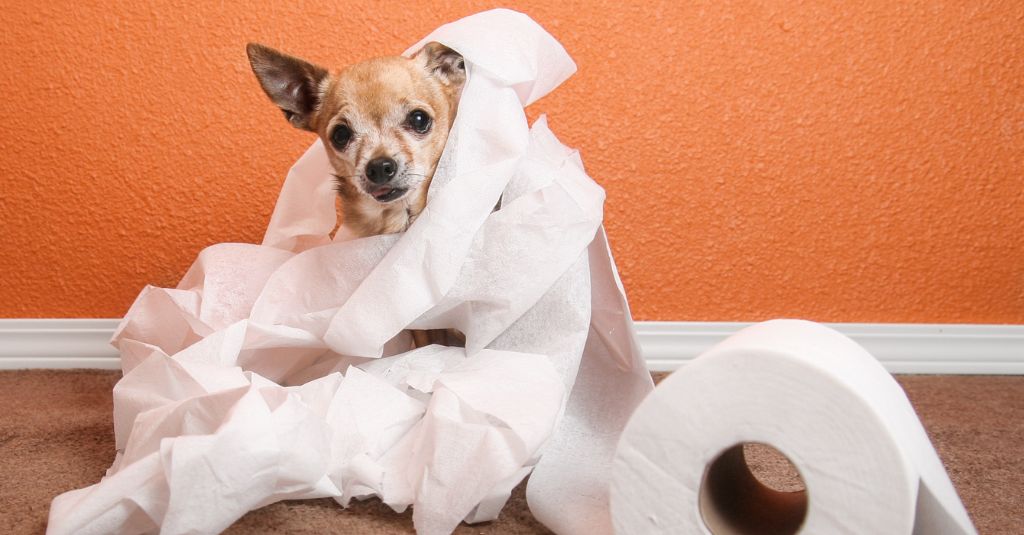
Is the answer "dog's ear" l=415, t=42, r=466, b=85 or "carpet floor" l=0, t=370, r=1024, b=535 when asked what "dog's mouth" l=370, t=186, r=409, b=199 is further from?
"carpet floor" l=0, t=370, r=1024, b=535

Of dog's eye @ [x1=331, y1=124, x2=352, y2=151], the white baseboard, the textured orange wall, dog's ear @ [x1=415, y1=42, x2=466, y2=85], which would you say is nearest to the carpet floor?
the white baseboard

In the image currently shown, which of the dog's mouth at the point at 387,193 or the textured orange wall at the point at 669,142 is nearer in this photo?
the dog's mouth at the point at 387,193

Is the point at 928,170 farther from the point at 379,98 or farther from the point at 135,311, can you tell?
the point at 135,311

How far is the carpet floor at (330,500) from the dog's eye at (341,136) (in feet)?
1.95

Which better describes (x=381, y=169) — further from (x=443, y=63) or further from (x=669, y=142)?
(x=669, y=142)

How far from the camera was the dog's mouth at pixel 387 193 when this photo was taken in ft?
4.15

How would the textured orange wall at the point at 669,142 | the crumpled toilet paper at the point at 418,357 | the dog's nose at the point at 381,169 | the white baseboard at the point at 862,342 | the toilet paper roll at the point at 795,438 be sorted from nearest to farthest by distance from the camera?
the toilet paper roll at the point at 795,438
the crumpled toilet paper at the point at 418,357
the dog's nose at the point at 381,169
the textured orange wall at the point at 669,142
the white baseboard at the point at 862,342

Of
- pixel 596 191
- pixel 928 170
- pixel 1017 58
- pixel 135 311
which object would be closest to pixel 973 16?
pixel 1017 58

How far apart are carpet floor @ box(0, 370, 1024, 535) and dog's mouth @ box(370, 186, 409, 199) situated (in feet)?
1.57

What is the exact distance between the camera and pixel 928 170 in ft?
5.34

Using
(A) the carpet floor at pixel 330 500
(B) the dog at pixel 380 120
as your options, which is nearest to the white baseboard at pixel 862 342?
(A) the carpet floor at pixel 330 500

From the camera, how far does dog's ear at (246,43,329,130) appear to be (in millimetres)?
1274

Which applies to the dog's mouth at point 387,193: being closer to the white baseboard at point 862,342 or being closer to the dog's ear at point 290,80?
the dog's ear at point 290,80

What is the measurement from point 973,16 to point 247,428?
1.54 meters
